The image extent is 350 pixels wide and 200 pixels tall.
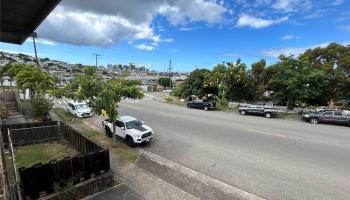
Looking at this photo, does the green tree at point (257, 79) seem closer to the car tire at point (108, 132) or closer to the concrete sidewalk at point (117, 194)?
the car tire at point (108, 132)

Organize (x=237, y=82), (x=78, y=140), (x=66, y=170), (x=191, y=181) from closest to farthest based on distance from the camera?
(x=66, y=170), (x=191, y=181), (x=78, y=140), (x=237, y=82)

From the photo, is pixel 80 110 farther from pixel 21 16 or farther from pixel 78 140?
pixel 21 16

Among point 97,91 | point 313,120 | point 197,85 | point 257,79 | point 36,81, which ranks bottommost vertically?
point 313,120

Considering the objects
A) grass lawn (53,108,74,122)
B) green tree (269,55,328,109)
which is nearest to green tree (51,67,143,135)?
grass lawn (53,108,74,122)

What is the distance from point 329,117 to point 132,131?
706 inches

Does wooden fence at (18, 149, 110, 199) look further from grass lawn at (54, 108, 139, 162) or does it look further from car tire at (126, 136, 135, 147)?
car tire at (126, 136, 135, 147)

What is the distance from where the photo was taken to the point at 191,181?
8.45 m

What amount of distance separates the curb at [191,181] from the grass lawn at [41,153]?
13.1ft

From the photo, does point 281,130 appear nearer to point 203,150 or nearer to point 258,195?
point 203,150

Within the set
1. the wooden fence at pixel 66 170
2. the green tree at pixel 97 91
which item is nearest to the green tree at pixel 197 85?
the green tree at pixel 97 91

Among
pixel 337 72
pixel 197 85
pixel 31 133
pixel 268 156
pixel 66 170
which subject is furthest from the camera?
pixel 197 85

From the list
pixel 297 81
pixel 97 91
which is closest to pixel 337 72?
pixel 297 81

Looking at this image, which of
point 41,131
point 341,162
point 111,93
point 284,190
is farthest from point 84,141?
point 341,162

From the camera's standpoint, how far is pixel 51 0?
212 inches
